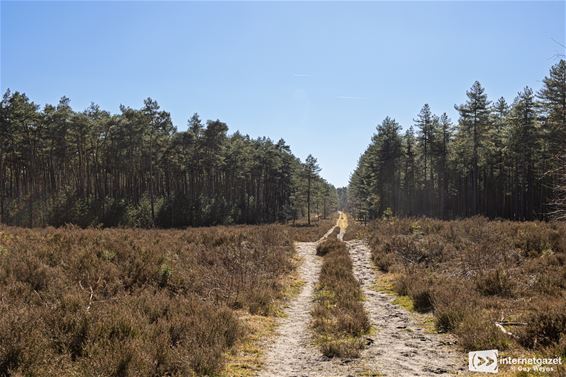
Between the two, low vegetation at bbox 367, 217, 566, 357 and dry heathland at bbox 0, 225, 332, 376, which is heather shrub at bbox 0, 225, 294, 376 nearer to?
dry heathland at bbox 0, 225, 332, 376

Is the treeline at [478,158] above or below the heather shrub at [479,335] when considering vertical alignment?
above

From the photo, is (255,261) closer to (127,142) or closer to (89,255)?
(89,255)

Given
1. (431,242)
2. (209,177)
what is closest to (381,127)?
(209,177)

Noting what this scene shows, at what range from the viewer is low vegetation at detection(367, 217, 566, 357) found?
24.1ft

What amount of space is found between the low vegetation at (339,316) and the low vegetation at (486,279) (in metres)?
1.81

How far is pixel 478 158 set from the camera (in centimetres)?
5309

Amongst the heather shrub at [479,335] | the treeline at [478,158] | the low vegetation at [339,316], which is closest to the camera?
the heather shrub at [479,335]

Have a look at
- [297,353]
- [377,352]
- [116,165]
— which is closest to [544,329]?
[377,352]

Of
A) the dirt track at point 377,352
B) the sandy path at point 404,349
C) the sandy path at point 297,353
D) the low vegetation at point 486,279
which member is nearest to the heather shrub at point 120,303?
the sandy path at point 297,353

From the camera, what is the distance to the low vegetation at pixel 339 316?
24.9 ft

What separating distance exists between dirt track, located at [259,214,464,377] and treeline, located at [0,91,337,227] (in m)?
39.0

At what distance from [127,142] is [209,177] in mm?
Answer: 17591

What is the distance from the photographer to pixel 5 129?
4219cm

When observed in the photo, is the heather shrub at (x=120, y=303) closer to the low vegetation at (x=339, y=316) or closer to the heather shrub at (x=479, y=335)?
the low vegetation at (x=339, y=316)
